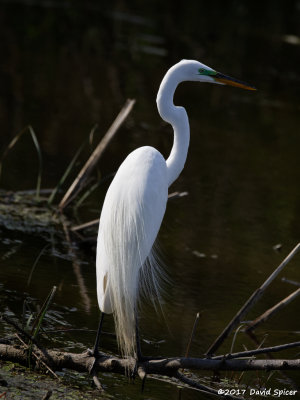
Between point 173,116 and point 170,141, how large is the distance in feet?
13.1

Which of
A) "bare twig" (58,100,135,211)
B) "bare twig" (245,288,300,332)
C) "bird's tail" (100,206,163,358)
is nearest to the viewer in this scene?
"bird's tail" (100,206,163,358)

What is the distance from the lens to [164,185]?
3.54 m

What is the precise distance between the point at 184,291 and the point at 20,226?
4.15 feet

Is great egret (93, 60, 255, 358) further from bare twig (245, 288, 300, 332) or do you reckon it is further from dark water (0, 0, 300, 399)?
bare twig (245, 288, 300, 332)

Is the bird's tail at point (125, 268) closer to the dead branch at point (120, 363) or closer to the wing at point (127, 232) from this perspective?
the wing at point (127, 232)

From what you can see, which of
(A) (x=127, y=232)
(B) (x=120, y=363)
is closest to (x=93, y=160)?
(A) (x=127, y=232)

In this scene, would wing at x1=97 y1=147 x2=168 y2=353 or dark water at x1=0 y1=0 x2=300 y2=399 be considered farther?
dark water at x1=0 y1=0 x2=300 y2=399

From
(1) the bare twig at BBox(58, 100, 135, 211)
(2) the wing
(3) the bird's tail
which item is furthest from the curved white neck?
(1) the bare twig at BBox(58, 100, 135, 211)

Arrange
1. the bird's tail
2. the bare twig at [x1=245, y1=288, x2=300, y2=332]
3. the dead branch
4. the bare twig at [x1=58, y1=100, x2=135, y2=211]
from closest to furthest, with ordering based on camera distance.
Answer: the dead branch
the bird's tail
the bare twig at [x1=245, y1=288, x2=300, y2=332]
the bare twig at [x1=58, y1=100, x2=135, y2=211]

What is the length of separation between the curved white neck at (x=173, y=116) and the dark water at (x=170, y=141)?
3.03 ft

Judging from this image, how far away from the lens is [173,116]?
3.67 metres

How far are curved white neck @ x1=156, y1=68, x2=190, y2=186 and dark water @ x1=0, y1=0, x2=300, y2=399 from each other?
3.03 feet

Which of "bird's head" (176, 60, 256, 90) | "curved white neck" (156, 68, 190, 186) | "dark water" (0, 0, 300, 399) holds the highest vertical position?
"bird's head" (176, 60, 256, 90)

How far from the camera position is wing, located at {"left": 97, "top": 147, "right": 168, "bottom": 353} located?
3.25 metres
